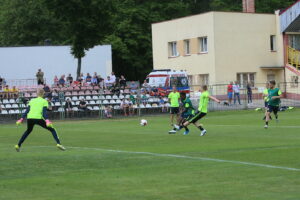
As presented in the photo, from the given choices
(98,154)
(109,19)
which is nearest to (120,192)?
(98,154)

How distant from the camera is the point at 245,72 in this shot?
59125 mm

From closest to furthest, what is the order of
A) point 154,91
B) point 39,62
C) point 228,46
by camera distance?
point 154,91
point 39,62
point 228,46

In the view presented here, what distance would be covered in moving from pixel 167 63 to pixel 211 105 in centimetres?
1685

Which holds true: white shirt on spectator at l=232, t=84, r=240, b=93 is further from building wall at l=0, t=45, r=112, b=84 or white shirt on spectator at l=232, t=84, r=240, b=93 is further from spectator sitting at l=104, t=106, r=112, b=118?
building wall at l=0, t=45, r=112, b=84

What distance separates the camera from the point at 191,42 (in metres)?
60.3

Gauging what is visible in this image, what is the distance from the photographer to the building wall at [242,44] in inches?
2266

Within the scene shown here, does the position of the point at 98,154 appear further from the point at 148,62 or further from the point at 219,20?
the point at 148,62

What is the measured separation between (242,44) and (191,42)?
4.69 metres

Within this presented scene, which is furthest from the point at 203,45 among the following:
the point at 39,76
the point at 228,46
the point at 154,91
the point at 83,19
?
the point at 39,76

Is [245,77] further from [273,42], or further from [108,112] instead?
[108,112]

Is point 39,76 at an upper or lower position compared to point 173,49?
lower

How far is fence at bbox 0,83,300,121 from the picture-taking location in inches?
1704

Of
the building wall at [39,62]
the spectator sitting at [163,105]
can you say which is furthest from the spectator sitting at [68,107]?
the building wall at [39,62]

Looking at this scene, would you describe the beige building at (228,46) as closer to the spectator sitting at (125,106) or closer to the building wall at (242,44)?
the building wall at (242,44)
